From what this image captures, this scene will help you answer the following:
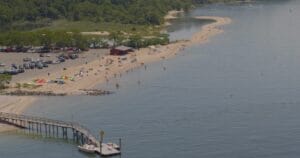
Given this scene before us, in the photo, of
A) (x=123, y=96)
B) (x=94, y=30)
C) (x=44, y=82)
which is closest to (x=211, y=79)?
(x=123, y=96)

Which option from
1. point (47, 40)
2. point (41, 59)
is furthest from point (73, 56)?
point (47, 40)

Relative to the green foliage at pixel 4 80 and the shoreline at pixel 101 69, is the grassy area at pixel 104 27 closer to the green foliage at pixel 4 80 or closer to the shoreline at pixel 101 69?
the shoreline at pixel 101 69

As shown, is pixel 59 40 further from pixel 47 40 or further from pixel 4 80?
pixel 4 80

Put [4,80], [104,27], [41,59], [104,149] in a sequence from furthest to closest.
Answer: [104,27] → [41,59] → [4,80] → [104,149]

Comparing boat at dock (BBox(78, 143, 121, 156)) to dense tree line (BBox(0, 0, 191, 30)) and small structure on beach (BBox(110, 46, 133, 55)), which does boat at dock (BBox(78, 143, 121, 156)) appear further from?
dense tree line (BBox(0, 0, 191, 30))

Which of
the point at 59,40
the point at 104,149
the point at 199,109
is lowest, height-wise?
the point at 104,149
